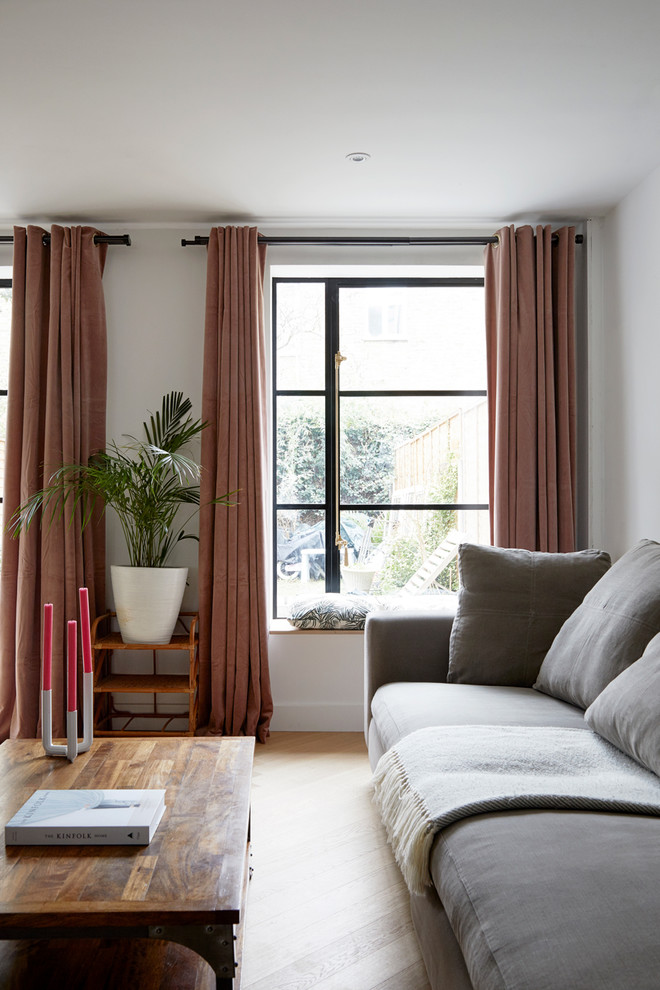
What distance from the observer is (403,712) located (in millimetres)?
2230

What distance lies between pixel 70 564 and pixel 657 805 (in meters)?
2.75

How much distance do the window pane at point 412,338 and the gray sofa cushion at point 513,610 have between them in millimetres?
1597

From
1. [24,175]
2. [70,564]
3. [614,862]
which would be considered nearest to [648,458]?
[614,862]

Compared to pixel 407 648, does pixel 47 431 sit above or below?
above

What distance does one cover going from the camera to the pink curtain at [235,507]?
3.52 m

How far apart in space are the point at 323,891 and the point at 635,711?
3.39ft

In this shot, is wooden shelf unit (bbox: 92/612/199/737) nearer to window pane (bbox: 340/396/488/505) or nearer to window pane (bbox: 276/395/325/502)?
window pane (bbox: 276/395/325/502)

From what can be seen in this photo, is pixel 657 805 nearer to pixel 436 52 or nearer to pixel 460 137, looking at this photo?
pixel 436 52

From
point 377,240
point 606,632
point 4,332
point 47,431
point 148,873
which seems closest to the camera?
point 148,873

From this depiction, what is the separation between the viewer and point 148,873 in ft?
4.33

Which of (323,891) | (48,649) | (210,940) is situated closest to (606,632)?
(323,891)

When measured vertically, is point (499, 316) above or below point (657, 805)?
above

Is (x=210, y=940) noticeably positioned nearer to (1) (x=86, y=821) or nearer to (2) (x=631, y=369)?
(1) (x=86, y=821)

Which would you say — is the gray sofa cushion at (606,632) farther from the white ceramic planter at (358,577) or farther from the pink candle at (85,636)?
the white ceramic planter at (358,577)
